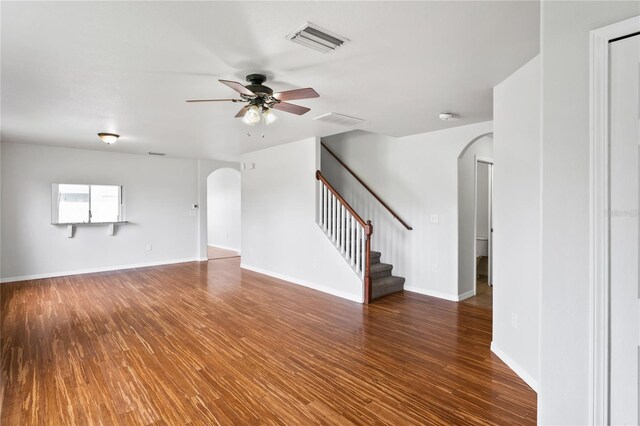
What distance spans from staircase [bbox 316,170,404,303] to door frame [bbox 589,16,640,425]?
128 inches

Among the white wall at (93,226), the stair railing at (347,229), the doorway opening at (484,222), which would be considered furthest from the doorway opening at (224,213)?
the doorway opening at (484,222)

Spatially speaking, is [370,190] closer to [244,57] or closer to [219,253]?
[244,57]

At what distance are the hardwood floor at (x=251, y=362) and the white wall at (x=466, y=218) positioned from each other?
54 cm

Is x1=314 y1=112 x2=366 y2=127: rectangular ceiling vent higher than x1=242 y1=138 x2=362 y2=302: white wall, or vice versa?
x1=314 y1=112 x2=366 y2=127: rectangular ceiling vent

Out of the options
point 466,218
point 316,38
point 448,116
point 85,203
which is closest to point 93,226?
point 85,203

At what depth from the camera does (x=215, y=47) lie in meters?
2.28

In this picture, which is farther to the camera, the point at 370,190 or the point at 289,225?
the point at 289,225

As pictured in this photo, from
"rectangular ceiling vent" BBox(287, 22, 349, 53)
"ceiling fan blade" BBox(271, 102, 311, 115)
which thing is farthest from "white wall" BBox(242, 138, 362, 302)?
"rectangular ceiling vent" BBox(287, 22, 349, 53)

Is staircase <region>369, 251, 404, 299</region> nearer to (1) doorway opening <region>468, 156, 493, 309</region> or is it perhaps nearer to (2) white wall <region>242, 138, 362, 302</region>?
(2) white wall <region>242, 138, 362, 302</region>

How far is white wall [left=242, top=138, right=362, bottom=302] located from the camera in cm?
520

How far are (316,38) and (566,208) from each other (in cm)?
172

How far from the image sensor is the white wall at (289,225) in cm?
520

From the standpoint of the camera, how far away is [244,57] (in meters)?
2.42

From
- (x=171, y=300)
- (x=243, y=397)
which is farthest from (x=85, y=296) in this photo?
(x=243, y=397)
